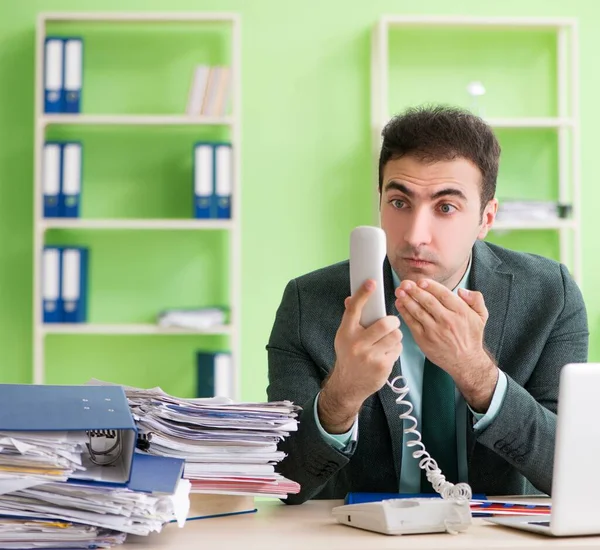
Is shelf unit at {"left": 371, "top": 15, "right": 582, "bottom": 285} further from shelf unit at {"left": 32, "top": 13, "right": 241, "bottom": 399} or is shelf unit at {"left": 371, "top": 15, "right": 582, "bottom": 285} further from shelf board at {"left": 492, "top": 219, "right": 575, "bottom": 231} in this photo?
shelf unit at {"left": 32, "top": 13, "right": 241, "bottom": 399}

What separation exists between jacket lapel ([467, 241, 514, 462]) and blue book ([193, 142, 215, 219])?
1903 mm

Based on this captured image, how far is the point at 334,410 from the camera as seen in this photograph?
143cm

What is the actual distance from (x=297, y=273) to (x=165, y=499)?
112 inches

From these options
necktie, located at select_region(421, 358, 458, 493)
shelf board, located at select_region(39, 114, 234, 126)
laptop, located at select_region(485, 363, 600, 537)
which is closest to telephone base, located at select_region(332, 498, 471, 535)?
laptop, located at select_region(485, 363, 600, 537)

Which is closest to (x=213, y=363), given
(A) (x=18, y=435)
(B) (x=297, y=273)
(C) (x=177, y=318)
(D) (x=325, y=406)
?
(C) (x=177, y=318)

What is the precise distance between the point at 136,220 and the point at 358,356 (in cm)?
248

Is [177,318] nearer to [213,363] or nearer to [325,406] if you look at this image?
[213,363]

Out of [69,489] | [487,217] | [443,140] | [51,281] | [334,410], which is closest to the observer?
[69,489]

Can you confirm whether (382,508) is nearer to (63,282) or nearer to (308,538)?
(308,538)

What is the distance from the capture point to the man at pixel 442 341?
1464 millimetres

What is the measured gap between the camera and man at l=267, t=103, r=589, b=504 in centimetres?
146

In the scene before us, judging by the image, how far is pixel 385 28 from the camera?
12.3 feet

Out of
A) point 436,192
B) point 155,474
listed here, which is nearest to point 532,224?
point 436,192

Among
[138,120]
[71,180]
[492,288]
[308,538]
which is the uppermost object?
[138,120]
